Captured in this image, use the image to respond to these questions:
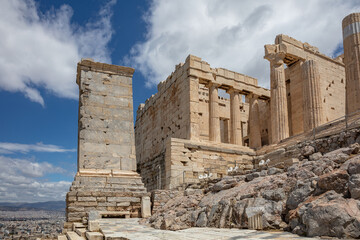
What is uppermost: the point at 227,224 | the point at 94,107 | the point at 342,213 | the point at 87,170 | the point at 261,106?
the point at 261,106

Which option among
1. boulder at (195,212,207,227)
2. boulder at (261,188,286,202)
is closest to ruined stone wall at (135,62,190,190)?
boulder at (195,212,207,227)

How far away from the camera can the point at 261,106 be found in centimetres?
2986

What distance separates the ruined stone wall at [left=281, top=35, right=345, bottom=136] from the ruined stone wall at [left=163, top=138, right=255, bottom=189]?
188 inches

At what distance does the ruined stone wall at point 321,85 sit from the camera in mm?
23062

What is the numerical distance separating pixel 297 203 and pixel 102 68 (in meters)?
9.09

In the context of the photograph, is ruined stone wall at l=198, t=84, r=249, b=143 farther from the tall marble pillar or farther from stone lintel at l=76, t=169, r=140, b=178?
stone lintel at l=76, t=169, r=140, b=178

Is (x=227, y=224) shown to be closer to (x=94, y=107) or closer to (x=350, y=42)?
(x=94, y=107)

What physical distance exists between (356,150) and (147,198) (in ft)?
21.7

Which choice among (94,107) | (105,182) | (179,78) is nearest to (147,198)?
(105,182)

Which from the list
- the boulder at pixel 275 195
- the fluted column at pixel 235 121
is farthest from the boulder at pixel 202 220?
the fluted column at pixel 235 121

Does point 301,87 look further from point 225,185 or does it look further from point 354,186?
point 354,186

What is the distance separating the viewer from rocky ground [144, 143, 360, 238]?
16.5 ft

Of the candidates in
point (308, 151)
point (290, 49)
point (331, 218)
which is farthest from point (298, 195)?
point (290, 49)

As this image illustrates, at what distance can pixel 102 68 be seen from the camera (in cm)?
1291
